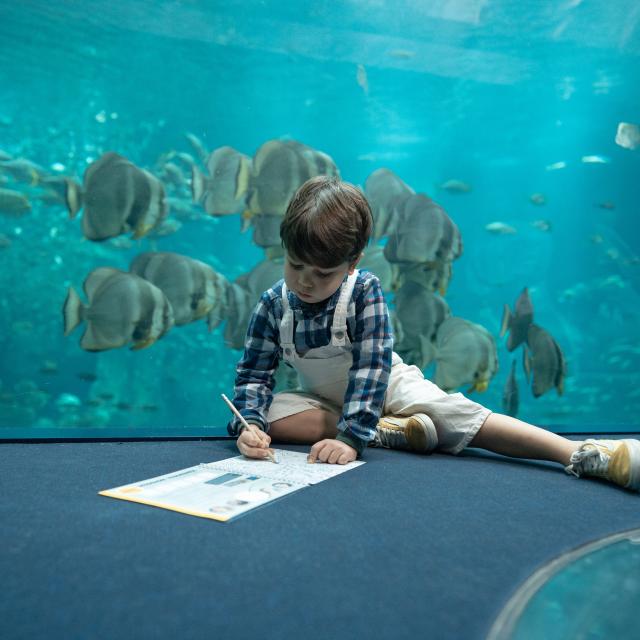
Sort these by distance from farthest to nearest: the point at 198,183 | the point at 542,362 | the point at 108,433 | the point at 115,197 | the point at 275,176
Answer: the point at 542,362 → the point at 198,183 → the point at 275,176 → the point at 115,197 → the point at 108,433

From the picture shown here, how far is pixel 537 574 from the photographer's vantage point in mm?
907

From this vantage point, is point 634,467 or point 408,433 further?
point 408,433

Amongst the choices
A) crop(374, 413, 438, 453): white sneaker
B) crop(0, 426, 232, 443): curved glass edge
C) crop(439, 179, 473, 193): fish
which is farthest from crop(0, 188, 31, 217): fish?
crop(439, 179, 473, 193): fish

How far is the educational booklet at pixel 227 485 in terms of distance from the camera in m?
1.16

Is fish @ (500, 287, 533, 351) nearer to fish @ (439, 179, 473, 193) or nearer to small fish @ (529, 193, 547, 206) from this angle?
small fish @ (529, 193, 547, 206)

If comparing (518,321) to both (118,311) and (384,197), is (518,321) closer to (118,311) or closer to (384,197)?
(384,197)

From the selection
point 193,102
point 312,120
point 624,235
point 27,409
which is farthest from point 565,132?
point 27,409

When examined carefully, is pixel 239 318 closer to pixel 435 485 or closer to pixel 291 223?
pixel 291 223

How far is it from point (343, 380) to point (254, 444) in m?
0.41

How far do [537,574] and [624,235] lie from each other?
3.60 m

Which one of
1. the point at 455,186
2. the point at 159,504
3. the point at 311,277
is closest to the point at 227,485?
the point at 159,504

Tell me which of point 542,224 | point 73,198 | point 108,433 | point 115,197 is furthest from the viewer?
point 542,224

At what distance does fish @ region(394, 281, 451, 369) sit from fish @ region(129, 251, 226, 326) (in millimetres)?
967

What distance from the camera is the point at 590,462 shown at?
1592 millimetres
